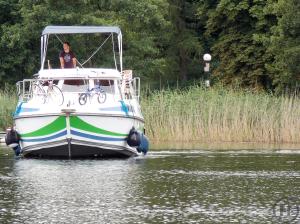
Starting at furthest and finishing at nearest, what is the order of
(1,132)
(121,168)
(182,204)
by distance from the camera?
(1,132) → (121,168) → (182,204)

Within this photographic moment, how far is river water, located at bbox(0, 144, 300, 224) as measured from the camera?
16.4 m

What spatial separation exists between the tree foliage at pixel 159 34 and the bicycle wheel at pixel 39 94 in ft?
48.1

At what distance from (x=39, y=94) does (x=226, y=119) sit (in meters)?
8.39

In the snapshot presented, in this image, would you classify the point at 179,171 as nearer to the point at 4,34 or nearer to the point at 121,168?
the point at 121,168

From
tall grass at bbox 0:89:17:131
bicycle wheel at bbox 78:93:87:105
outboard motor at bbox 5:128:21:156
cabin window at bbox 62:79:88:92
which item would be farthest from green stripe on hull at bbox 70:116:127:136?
tall grass at bbox 0:89:17:131

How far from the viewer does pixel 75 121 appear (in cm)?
2880

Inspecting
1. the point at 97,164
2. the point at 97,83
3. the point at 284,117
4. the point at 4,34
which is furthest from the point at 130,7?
the point at 97,164

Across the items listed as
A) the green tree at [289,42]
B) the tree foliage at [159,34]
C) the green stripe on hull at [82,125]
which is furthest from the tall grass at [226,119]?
the green stripe on hull at [82,125]

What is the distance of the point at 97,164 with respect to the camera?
1051 inches

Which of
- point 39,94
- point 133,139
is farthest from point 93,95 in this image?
point 133,139

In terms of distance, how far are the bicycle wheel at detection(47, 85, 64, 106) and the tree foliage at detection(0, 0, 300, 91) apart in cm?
1491

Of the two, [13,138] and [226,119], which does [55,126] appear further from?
[226,119]

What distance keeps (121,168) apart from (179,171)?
1.86 m

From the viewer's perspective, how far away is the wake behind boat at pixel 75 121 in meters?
28.8
